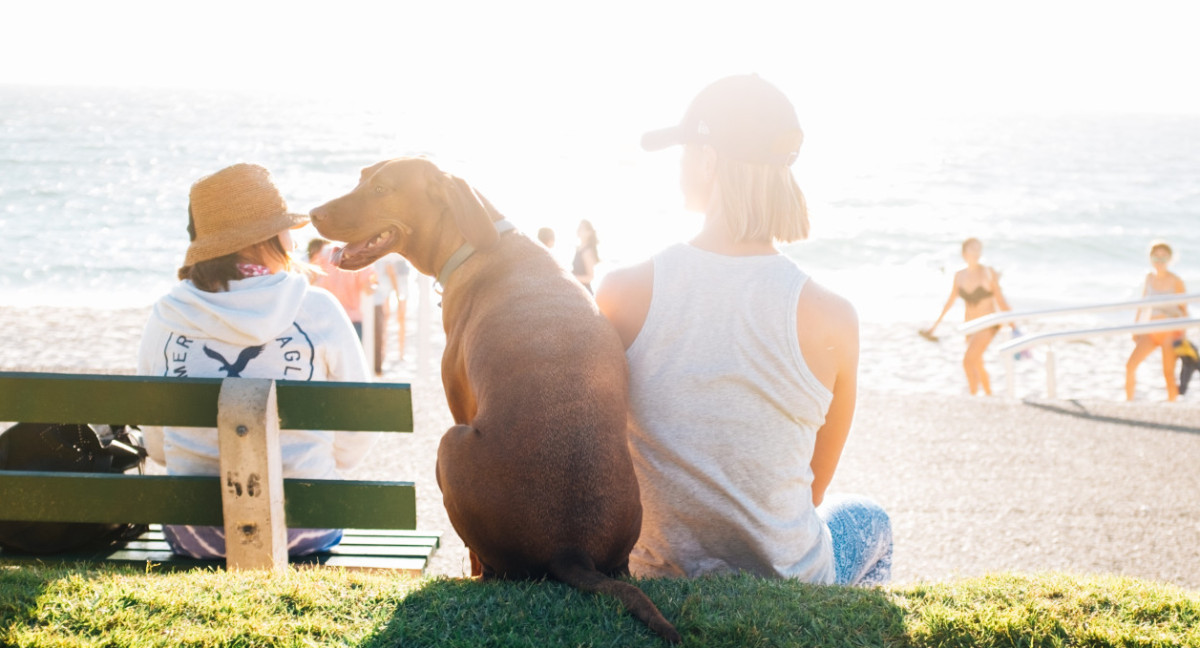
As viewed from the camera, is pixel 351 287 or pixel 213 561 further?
pixel 351 287

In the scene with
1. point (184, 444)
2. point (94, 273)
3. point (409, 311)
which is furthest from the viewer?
point (94, 273)

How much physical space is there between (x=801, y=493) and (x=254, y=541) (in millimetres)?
1779

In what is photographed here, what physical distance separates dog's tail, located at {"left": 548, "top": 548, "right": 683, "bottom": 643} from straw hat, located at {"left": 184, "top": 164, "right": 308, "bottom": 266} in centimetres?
186

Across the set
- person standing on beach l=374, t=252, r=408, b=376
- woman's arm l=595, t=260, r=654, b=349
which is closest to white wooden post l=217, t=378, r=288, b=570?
woman's arm l=595, t=260, r=654, b=349

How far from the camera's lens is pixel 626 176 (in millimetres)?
55719

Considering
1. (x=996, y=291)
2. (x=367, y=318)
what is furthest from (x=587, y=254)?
(x=996, y=291)

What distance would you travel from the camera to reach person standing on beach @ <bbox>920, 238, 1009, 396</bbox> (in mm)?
11938

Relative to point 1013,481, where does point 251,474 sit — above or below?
above

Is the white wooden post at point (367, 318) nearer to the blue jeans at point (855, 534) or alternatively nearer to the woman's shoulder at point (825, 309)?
the blue jeans at point (855, 534)

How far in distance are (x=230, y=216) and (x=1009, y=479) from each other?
5684mm

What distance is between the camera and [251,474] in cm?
318

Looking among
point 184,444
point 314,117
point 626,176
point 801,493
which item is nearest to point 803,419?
point 801,493

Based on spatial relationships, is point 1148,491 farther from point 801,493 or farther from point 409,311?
point 409,311

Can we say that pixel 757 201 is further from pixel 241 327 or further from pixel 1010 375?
pixel 1010 375
